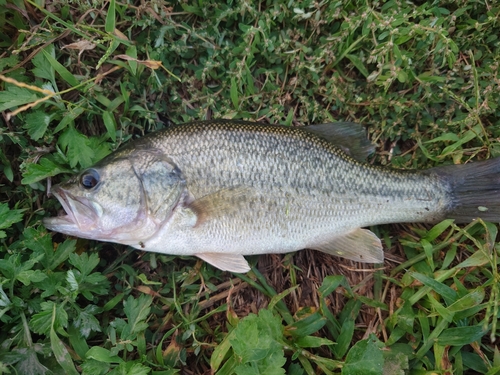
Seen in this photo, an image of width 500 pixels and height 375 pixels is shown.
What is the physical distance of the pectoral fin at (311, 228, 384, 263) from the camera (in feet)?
9.87

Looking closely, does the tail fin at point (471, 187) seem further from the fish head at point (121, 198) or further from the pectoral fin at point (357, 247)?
the fish head at point (121, 198)

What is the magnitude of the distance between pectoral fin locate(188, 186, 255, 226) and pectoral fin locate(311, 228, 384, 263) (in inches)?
27.7

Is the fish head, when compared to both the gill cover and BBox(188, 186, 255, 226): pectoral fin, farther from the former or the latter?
BBox(188, 186, 255, 226): pectoral fin

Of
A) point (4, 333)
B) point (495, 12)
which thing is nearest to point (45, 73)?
point (4, 333)

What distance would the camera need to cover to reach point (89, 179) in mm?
2686

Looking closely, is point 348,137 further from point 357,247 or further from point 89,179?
point 89,179

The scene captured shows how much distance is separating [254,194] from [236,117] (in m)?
→ 0.75

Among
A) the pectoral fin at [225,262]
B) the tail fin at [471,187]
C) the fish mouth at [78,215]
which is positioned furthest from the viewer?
the tail fin at [471,187]

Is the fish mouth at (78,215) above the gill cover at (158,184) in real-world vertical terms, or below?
below

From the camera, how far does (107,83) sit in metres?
3.18

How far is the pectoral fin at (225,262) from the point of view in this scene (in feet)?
9.50

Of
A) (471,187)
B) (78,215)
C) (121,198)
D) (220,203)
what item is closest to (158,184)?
(121,198)

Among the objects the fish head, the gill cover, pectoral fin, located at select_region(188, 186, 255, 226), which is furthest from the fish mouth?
pectoral fin, located at select_region(188, 186, 255, 226)

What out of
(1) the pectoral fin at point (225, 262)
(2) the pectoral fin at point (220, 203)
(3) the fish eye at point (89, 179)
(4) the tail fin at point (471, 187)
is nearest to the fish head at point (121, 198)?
(3) the fish eye at point (89, 179)
